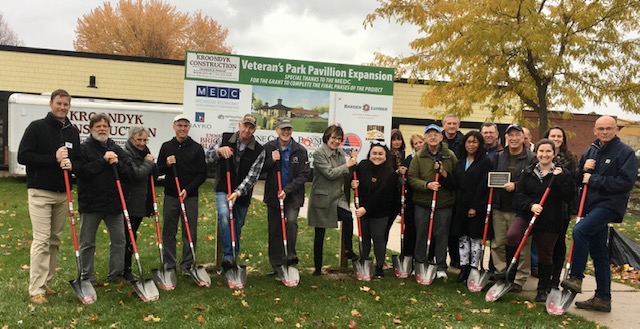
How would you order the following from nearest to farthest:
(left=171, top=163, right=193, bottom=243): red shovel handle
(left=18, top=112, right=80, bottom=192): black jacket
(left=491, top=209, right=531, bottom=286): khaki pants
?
1. (left=18, top=112, right=80, bottom=192): black jacket
2. (left=171, top=163, right=193, bottom=243): red shovel handle
3. (left=491, top=209, right=531, bottom=286): khaki pants

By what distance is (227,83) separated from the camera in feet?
22.8

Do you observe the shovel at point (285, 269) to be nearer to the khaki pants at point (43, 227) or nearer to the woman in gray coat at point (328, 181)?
the woman in gray coat at point (328, 181)

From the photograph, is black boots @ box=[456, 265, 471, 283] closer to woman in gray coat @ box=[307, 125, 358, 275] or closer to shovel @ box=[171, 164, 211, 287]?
woman in gray coat @ box=[307, 125, 358, 275]

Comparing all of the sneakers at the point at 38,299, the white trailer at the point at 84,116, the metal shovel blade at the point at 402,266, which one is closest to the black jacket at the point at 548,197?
the metal shovel blade at the point at 402,266

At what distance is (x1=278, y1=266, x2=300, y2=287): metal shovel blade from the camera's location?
605 centimetres

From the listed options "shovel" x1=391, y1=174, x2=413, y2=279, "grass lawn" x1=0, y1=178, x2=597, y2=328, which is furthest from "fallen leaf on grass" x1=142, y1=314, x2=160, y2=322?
"shovel" x1=391, y1=174, x2=413, y2=279

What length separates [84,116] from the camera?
1591 cm

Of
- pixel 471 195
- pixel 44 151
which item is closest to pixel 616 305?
pixel 471 195

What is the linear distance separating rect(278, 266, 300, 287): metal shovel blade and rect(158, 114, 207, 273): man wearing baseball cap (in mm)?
1289

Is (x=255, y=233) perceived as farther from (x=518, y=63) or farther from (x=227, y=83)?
(x=518, y=63)

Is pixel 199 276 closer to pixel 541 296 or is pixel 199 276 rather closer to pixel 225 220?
pixel 225 220

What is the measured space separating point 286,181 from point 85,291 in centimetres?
257

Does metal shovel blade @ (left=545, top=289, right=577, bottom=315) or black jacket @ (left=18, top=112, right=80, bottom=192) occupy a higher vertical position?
black jacket @ (left=18, top=112, right=80, bottom=192)

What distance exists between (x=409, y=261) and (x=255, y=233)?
11.6ft
